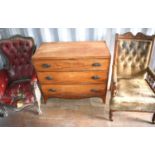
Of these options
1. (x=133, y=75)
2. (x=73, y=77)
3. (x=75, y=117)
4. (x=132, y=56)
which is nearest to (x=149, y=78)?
(x=133, y=75)

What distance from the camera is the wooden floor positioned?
2248mm

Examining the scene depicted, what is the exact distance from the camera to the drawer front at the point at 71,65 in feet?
6.43

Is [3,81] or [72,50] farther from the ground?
[72,50]

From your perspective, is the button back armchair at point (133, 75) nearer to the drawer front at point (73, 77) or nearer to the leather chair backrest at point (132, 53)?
the leather chair backrest at point (132, 53)

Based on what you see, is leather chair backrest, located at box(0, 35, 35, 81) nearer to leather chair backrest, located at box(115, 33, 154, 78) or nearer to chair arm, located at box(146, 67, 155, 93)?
leather chair backrest, located at box(115, 33, 154, 78)

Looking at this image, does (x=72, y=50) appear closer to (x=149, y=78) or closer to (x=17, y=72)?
(x=17, y=72)

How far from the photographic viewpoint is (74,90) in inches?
91.8

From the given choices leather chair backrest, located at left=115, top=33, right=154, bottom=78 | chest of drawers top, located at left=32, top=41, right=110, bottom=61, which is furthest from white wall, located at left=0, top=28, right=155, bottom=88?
leather chair backrest, located at left=115, top=33, right=154, bottom=78

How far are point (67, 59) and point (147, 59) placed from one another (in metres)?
1.21

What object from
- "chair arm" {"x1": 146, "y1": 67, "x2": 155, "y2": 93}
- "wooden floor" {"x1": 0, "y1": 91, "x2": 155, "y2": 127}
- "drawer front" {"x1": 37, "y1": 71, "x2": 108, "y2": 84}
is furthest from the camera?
"wooden floor" {"x1": 0, "y1": 91, "x2": 155, "y2": 127}

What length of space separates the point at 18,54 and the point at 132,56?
1.83 m

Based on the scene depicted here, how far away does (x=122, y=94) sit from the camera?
77.8 inches
